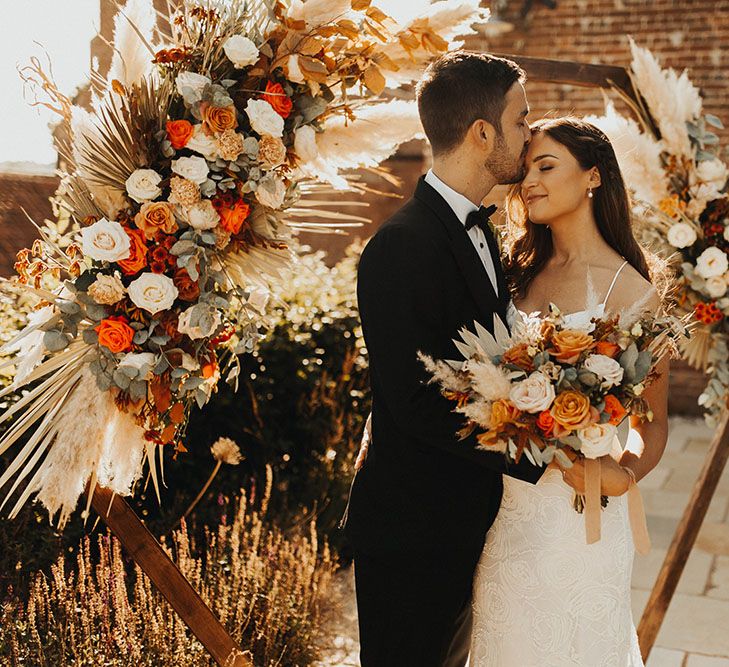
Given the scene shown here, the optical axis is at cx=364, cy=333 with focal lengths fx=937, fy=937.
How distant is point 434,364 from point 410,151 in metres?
5.51

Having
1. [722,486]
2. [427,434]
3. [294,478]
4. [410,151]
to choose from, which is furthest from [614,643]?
[410,151]

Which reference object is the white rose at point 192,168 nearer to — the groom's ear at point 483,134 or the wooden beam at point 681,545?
the groom's ear at point 483,134

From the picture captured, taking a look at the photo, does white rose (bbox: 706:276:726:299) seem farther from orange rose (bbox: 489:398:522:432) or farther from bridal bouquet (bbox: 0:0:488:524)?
orange rose (bbox: 489:398:522:432)

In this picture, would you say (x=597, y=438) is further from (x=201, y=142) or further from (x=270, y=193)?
(x=201, y=142)

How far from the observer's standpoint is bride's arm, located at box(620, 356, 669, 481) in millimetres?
2674

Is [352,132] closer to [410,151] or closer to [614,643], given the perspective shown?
[614,643]

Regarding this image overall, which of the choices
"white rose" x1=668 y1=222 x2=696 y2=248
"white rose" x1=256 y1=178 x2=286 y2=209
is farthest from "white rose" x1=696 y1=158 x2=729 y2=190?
"white rose" x1=256 y1=178 x2=286 y2=209

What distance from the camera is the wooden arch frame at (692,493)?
12.5 feet

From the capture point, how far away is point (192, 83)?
2.44 meters

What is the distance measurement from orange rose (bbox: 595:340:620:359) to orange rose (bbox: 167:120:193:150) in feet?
3.88

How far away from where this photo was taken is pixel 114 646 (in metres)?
3.36

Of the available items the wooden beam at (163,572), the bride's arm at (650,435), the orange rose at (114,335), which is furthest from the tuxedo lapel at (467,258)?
the wooden beam at (163,572)

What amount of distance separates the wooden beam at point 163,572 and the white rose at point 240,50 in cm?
126

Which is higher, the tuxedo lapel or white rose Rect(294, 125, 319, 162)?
white rose Rect(294, 125, 319, 162)
